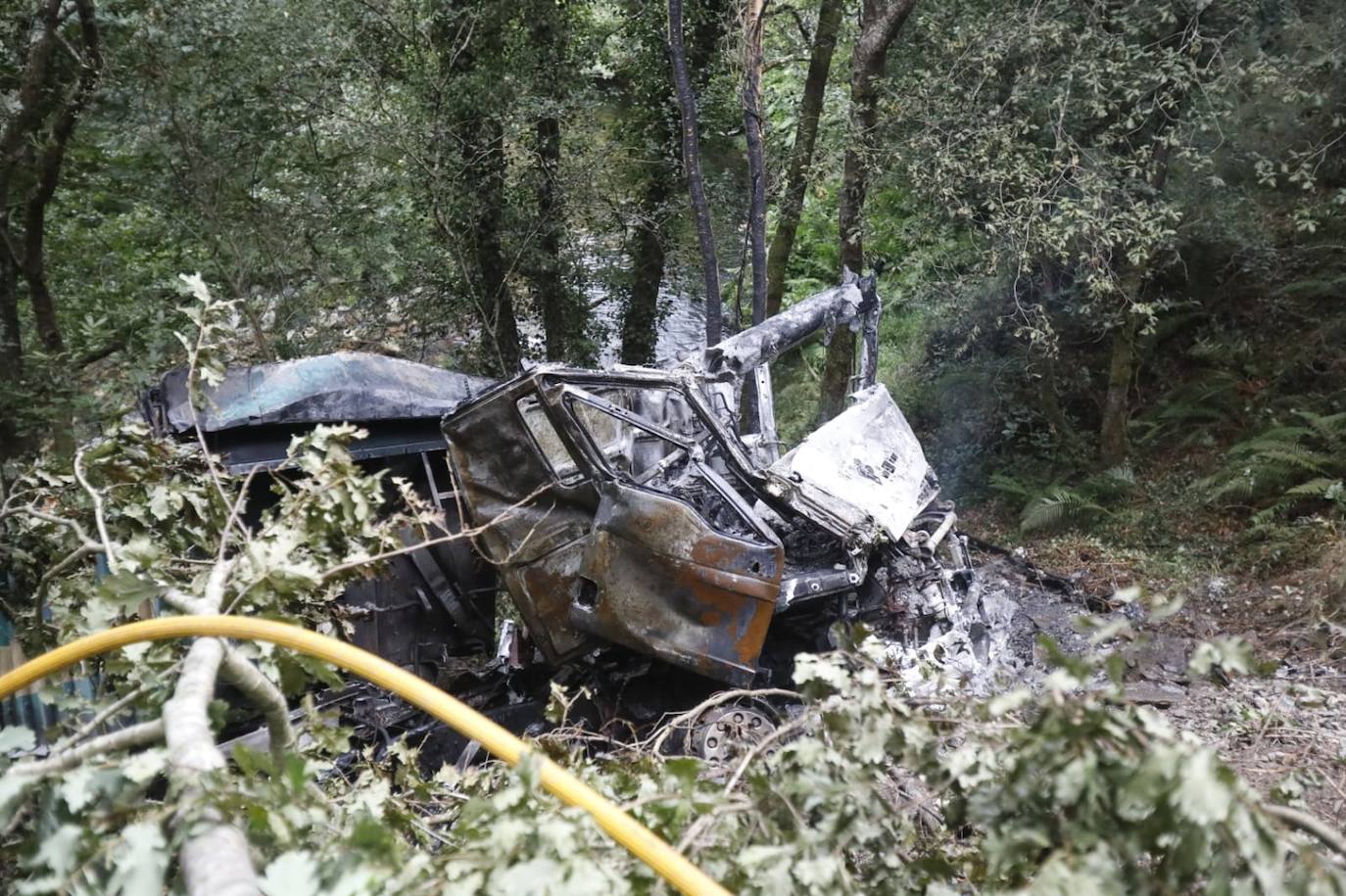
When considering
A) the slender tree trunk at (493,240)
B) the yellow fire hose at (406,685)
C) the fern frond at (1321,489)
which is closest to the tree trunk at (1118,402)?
the fern frond at (1321,489)

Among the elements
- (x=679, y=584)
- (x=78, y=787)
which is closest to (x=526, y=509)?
(x=679, y=584)

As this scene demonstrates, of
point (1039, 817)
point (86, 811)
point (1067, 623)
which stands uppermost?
point (86, 811)

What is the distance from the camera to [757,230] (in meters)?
8.73

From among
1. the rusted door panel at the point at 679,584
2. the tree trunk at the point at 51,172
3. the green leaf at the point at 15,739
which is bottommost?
the rusted door panel at the point at 679,584

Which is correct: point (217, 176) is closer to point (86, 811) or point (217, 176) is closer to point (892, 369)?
point (892, 369)

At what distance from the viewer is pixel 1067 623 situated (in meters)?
6.38

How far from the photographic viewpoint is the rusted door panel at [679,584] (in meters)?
4.41

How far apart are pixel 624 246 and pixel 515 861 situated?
991 cm

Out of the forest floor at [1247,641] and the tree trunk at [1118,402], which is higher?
the tree trunk at [1118,402]

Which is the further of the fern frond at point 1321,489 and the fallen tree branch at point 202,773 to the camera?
the fern frond at point 1321,489

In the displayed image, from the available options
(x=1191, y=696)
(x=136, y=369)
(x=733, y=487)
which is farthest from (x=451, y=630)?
(x=1191, y=696)

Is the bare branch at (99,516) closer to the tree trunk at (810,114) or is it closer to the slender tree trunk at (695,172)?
the slender tree trunk at (695,172)

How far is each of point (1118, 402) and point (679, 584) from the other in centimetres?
649

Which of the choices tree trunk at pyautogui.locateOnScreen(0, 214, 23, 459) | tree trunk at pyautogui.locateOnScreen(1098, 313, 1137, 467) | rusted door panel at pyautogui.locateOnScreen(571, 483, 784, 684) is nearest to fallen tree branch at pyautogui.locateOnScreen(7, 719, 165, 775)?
rusted door panel at pyautogui.locateOnScreen(571, 483, 784, 684)
